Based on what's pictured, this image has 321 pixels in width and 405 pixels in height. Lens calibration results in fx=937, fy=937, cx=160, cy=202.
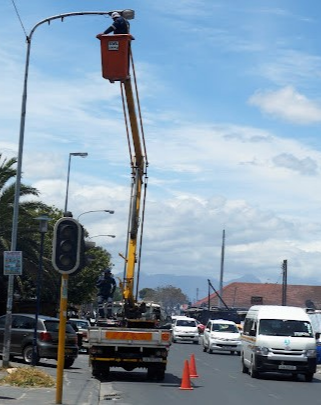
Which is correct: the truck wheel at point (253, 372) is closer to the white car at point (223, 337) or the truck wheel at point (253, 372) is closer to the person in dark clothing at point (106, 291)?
the person in dark clothing at point (106, 291)

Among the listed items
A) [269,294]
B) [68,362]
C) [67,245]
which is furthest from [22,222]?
[269,294]

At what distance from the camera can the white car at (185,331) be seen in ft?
196

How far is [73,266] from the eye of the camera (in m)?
16.6

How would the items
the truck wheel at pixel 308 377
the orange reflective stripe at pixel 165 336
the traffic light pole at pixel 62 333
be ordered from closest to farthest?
the traffic light pole at pixel 62 333, the orange reflective stripe at pixel 165 336, the truck wheel at pixel 308 377

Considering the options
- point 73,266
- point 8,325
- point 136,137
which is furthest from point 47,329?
point 73,266

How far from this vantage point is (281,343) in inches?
1083

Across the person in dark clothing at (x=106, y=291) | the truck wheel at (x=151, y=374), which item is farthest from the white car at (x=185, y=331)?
the truck wheel at (x=151, y=374)

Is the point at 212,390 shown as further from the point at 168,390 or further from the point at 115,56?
the point at 115,56

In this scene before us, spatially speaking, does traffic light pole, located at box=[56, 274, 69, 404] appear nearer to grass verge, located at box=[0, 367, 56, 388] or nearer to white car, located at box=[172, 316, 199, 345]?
grass verge, located at box=[0, 367, 56, 388]

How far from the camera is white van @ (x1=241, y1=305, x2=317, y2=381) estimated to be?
2739 cm

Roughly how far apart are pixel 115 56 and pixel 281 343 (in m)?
9.85

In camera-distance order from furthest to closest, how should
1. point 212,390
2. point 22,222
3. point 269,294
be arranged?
point 269,294 → point 22,222 → point 212,390

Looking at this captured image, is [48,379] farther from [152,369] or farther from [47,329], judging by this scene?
[47,329]

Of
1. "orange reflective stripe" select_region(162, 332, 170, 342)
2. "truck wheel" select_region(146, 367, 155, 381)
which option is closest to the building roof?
"truck wheel" select_region(146, 367, 155, 381)
